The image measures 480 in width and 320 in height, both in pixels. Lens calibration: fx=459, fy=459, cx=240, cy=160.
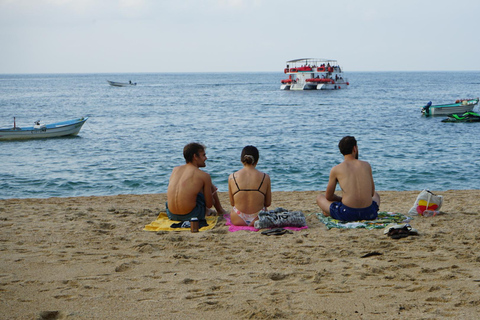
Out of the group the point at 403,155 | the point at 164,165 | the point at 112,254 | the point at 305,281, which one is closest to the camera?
the point at 305,281

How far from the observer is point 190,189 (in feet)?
20.1

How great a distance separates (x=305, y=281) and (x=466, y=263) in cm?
161

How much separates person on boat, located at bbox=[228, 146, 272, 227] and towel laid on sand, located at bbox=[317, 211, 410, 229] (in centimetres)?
92

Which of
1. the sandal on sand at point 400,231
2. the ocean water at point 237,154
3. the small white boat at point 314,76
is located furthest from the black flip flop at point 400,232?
the small white boat at point 314,76

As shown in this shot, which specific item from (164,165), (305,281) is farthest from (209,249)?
(164,165)

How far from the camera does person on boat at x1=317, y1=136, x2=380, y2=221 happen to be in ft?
19.3

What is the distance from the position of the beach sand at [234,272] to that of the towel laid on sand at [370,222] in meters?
0.14

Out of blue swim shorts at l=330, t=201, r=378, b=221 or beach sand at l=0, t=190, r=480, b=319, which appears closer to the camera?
beach sand at l=0, t=190, r=480, b=319

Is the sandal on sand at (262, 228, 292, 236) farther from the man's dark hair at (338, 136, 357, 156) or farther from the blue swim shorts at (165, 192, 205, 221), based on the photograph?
the man's dark hair at (338, 136, 357, 156)

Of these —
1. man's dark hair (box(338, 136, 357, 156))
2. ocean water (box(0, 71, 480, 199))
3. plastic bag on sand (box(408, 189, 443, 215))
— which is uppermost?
man's dark hair (box(338, 136, 357, 156))

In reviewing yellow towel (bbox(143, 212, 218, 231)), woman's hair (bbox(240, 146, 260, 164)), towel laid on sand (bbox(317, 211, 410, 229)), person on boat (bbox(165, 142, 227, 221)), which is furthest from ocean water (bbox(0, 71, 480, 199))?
woman's hair (bbox(240, 146, 260, 164))

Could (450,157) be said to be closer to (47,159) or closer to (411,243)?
(411,243)

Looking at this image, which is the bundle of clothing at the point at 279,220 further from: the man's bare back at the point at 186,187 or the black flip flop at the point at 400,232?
the black flip flop at the point at 400,232

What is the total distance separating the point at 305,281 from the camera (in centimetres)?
395
